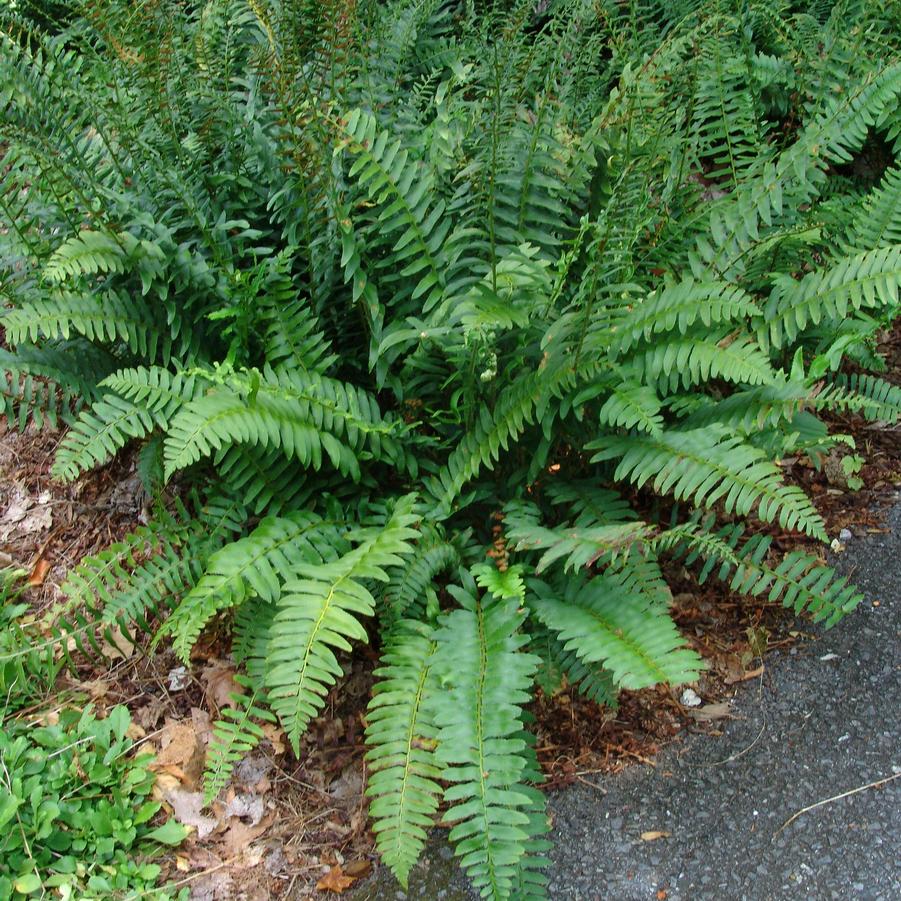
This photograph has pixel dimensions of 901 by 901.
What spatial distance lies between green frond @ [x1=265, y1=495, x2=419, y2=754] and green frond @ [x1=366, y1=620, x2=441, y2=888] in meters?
0.20

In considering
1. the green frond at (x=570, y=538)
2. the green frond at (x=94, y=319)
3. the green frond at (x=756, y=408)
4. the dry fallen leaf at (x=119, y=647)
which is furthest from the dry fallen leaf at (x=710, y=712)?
the green frond at (x=94, y=319)

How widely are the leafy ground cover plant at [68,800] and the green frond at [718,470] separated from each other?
172cm

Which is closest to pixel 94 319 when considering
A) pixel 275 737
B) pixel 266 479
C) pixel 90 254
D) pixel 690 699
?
pixel 90 254

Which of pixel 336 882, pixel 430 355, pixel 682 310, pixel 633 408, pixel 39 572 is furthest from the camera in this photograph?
pixel 39 572

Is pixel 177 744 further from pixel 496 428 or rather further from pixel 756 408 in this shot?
pixel 756 408

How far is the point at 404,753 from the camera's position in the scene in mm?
2363

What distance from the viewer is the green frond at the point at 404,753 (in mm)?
2209

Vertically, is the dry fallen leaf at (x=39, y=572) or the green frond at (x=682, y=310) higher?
the green frond at (x=682, y=310)

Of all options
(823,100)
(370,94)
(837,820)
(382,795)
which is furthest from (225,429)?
(823,100)

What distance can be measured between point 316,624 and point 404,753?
1.38 feet

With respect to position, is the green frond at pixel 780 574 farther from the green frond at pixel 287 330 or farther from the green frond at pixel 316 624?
the green frond at pixel 287 330

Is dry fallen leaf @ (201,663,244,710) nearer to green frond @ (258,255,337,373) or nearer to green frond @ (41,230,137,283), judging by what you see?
green frond @ (258,255,337,373)

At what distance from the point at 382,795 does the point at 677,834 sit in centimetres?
84

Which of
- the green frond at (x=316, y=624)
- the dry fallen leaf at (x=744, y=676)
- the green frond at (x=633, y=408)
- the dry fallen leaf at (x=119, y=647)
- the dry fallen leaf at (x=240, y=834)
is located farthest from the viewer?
the dry fallen leaf at (x=119, y=647)
